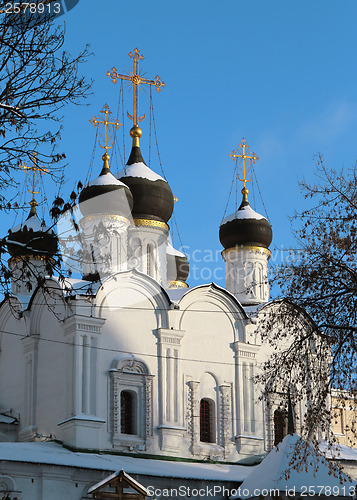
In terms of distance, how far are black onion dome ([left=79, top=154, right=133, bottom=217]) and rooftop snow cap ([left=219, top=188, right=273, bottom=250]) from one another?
3160 millimetres

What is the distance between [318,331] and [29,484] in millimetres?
6802

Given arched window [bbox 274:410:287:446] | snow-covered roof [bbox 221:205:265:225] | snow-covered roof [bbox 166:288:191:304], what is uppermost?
snow-covered roof [bbox 221:205:265:225]

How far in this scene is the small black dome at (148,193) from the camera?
20609 mm

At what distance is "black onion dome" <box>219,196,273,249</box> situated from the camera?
21.9m

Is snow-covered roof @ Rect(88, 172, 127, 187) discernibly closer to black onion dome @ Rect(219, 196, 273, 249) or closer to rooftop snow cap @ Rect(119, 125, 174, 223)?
rooftop snow cap @ Rect(119, 125, 174, 223)

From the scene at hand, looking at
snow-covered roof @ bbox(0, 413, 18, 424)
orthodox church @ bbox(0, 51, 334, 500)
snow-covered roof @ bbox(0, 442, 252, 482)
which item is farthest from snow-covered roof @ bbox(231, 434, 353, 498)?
snow-covered roof @ bbox(0, 413, 18, 424)

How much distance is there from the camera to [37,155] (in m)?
8.85

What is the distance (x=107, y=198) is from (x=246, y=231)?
12.9 feet

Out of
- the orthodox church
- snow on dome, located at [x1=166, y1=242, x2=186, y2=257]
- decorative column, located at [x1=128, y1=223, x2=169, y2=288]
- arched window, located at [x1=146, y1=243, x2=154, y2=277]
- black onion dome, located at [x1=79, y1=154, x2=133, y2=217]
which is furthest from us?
snow on dome, located at [x1=166, y1=242, x2=186, y2=257]

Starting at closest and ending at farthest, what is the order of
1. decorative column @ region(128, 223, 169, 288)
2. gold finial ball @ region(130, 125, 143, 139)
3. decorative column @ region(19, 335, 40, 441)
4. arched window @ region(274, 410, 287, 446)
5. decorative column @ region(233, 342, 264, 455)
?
decorative column @ region(19, 335, 40, 441) < decorative column @ region(233, 342, 264, 455) < arched window @ region(274, 410, 287, 446) < decorative column @ region(128, 223, 169, 288) < gold finial ball @ region(130, 125, 143, 139)

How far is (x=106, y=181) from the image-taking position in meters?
19.9

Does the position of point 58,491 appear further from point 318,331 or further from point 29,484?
point 318,331

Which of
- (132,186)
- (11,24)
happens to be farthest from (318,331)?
(132,186)

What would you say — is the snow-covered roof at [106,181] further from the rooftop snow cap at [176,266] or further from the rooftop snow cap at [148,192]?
the rooftop snow cap at [176,266]
